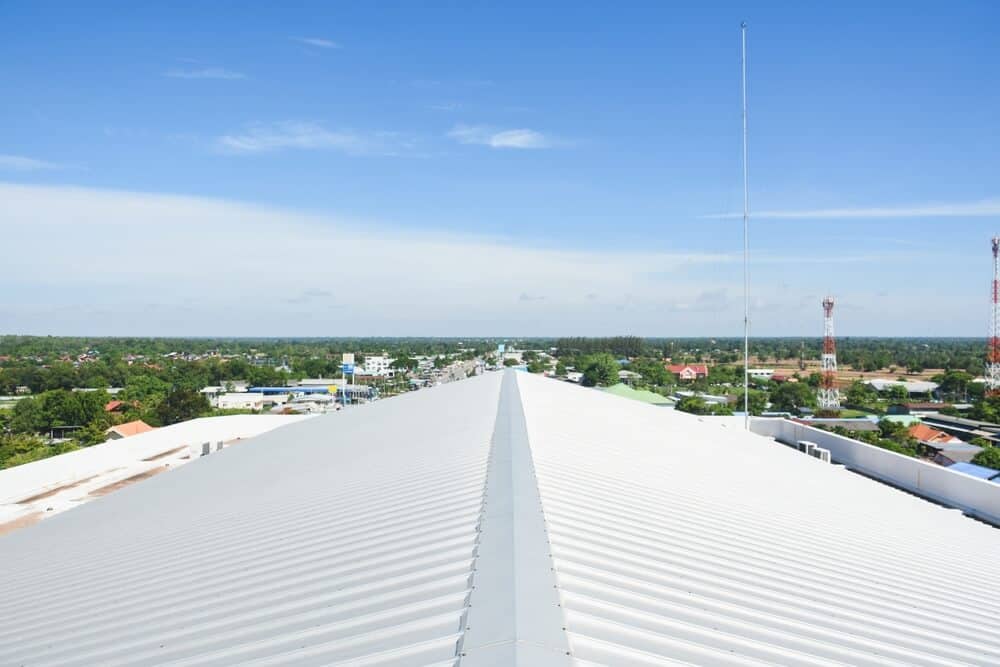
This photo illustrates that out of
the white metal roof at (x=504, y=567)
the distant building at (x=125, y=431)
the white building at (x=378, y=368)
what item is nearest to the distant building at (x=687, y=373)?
the white building at (x=378, y=368)

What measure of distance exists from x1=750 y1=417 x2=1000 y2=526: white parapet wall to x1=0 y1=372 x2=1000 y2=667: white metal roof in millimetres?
1557

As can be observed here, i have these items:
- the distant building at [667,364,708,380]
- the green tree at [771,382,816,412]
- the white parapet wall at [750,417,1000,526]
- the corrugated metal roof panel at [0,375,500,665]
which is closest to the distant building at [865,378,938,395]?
the distant building at [667,364,708,380]

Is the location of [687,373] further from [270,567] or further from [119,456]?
[270,567]

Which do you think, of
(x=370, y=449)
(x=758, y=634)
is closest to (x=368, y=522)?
(x=758, y=634)

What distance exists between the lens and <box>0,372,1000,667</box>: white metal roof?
8.86 feet

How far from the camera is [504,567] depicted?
303 cm

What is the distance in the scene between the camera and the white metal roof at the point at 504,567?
106 inches

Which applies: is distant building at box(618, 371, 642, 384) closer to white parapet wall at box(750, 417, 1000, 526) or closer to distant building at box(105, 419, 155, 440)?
distant building at box(105, 419, 155, 440)

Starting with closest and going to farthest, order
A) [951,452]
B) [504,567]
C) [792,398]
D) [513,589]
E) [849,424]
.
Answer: [513,589] < [504,567] < [951,452] < [849,424] < [792,398]

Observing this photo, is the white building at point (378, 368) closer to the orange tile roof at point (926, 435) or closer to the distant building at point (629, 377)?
the distant building at point (629, 377)

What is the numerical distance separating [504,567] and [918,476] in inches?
405

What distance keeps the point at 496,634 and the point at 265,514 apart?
373cm

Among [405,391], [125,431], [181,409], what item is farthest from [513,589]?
[405,391]

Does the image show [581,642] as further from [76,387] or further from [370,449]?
[76,387]
